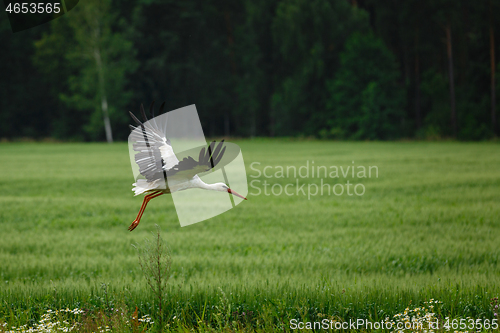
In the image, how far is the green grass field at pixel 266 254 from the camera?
13.9 ft

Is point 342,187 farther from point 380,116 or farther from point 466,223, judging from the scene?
point 380,116

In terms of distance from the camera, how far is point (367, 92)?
172ft

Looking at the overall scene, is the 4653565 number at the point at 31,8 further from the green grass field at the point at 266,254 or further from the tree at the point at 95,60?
the tree at the point at 95,60

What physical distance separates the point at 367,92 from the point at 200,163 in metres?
53.4

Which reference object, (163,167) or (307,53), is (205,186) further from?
(307,53)

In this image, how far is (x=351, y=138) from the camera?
54156mm

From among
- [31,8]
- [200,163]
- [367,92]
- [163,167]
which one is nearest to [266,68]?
[367,92]

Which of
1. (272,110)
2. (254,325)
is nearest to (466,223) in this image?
(254,325)

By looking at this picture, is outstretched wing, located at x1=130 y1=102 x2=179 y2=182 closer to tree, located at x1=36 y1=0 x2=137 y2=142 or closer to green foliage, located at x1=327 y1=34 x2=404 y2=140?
tree, located at x1=36 y1=0 x2=137 y2=142

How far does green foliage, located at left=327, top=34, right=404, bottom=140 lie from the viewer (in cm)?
5194

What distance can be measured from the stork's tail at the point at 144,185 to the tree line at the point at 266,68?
148 ft

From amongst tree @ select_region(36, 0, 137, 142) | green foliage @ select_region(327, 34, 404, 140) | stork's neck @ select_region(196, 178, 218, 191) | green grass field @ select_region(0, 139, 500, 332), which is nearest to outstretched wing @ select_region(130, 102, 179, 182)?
stork's neck @ select_region(196, 178, 218, 191)

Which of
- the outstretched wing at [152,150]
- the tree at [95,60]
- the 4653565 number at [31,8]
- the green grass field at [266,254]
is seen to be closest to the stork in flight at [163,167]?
the outstretched wing at [152,150]

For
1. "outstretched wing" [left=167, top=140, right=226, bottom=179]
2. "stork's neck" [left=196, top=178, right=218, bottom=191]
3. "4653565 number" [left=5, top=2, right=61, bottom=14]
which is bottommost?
"stork's neck" [left=196, top=178, right=218, bottom=191]
